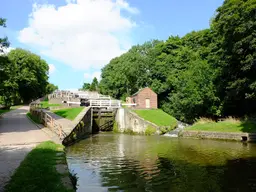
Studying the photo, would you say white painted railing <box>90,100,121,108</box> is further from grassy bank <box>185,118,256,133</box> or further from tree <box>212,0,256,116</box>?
tree <box>212,0,256,116</box>

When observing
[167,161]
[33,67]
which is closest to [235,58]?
[167,161]

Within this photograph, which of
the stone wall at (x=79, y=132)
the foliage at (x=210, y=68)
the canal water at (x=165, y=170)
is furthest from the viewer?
the foliage at (x=210, y=68)

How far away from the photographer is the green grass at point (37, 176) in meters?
6.67

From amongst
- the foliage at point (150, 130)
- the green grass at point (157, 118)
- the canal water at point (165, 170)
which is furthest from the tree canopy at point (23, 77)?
the canal water at point (165, 170)

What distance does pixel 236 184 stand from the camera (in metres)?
A: 9.09

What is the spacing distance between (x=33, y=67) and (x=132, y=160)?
5820 cm

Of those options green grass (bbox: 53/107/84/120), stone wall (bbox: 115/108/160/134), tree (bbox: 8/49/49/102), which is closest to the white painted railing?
stone wall (bbox: 115/108/160/134)

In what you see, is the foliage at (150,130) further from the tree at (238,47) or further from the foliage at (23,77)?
the foliage at (23,77)

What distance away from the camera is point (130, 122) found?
30578 millimetres

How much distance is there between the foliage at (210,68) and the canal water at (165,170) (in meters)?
8.68

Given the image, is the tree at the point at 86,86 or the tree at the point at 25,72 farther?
the tree at the point at 86,86

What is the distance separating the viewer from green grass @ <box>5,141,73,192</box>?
667 cm

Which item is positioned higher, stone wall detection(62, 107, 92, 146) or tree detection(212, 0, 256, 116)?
tree detection(212, 0, 256, 116)

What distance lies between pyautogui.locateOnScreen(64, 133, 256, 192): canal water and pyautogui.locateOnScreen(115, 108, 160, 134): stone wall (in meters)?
12.1
